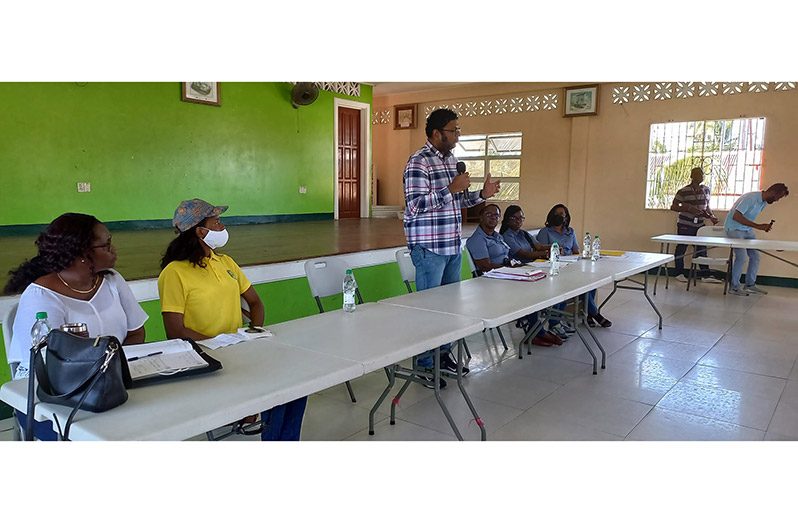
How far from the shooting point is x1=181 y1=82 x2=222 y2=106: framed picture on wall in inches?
281

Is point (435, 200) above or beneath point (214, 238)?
above

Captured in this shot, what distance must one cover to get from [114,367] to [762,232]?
25.3ft

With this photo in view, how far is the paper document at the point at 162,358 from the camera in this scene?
5.27 ft

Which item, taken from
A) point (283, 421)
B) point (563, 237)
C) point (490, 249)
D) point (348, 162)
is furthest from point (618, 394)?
point (348, 162)

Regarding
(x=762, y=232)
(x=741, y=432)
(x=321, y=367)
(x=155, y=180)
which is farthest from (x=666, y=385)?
(x=155, y=180)

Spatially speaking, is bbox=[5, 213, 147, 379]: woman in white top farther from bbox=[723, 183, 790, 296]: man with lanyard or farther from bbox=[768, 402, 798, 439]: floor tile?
bbox=[723, 183, 790, 296]: man with lanyard

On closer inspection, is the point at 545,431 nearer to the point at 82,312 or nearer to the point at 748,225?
the point at 82,312

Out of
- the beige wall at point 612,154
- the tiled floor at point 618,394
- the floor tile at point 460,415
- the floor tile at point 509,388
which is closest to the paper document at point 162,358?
the tiled floor at point 618,394

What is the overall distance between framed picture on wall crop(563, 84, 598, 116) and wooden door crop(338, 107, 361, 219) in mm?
3591

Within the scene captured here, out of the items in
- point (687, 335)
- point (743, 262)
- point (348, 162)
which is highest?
point (348, 162)

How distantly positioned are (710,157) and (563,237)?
380cm

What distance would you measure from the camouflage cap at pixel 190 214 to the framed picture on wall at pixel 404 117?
8.11 meters

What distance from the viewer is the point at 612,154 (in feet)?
26.3
